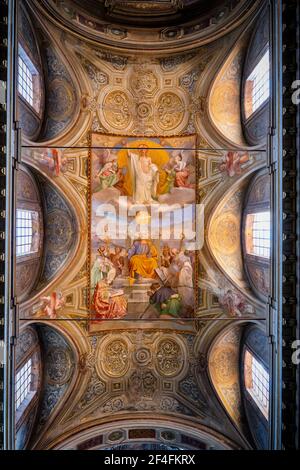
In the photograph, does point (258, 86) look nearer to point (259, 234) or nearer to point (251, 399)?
point (259, 234)

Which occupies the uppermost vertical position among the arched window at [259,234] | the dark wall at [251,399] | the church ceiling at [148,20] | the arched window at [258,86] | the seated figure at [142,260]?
the church ceiling at [148,20]

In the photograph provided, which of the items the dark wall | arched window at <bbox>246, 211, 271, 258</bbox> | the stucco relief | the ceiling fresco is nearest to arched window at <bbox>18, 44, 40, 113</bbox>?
the ceiling fresco

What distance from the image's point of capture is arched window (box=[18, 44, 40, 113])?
12312 mm

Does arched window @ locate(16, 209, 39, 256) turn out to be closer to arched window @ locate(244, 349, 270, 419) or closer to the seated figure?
the seated figure

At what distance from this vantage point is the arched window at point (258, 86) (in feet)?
40.3

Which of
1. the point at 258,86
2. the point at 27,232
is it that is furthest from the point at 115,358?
the point at 258,86

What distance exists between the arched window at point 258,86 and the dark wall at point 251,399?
7.39 m

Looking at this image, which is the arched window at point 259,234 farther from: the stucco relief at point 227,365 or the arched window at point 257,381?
the arched window at point 257,381

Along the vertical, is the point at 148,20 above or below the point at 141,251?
above

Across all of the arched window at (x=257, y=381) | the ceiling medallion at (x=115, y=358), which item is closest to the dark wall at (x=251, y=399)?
the arched window at (x=257, y=381)

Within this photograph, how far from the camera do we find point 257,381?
1338 cm

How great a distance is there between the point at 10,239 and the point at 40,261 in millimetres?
3661

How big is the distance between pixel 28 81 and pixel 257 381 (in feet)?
40.6

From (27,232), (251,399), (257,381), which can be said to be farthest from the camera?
(27,232)
